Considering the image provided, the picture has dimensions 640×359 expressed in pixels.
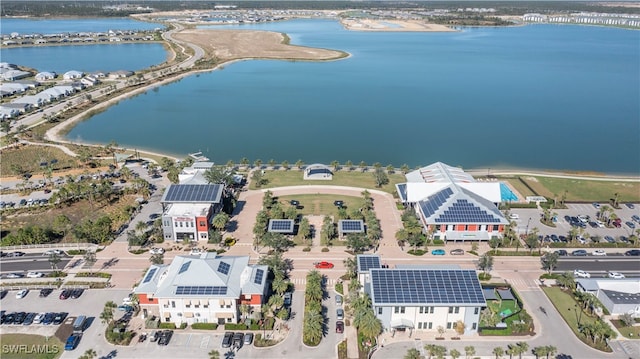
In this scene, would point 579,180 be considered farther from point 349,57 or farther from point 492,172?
point 349,57

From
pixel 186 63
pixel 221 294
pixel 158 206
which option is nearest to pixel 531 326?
pixel 221 294

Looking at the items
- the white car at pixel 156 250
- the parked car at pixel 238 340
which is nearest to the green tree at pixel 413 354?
the parked car at pixel 238 340

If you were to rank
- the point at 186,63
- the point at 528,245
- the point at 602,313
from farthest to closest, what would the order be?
the point at 186,63 → the point at 528,245 → the point at 602,313

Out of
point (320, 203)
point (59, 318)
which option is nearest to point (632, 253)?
point (320, 203)

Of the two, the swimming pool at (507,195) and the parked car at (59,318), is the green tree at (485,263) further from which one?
the parked car at (59,318)

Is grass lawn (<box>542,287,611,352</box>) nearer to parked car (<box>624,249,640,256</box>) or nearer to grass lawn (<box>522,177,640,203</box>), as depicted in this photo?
parked car (<box>624,249,640,256</box>)

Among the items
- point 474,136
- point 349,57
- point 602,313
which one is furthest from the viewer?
point 349,57
